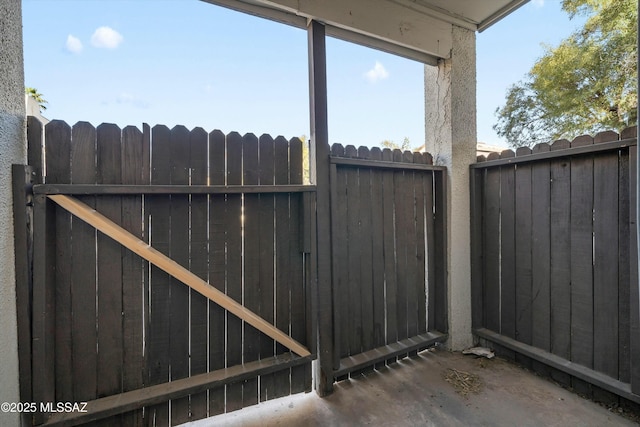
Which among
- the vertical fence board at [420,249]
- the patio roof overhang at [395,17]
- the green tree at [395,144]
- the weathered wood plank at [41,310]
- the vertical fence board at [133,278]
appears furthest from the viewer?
the green tree at [395,144]

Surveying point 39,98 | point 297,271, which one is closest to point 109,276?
point 297,271

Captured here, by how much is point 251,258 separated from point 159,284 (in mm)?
521

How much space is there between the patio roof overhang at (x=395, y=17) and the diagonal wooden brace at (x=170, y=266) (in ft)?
4.73

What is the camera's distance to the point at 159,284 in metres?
1.51

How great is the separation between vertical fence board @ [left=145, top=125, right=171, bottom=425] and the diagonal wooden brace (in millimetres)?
85

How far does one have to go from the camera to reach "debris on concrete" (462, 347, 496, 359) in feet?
7.54

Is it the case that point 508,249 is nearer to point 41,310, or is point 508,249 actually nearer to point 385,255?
point 385,255

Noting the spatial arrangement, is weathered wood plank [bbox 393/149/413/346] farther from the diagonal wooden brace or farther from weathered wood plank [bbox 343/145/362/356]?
the diagonal wooden brace

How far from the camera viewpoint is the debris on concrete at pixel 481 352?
2297 millimetres

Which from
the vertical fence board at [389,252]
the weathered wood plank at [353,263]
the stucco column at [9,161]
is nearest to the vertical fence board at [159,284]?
the stucco column at [9,161]

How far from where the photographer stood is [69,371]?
1354 mm

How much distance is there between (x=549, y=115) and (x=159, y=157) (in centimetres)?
960

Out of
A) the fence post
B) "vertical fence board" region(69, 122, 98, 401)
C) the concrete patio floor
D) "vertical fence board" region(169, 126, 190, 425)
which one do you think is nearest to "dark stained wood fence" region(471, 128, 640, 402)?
the concrete patio floor

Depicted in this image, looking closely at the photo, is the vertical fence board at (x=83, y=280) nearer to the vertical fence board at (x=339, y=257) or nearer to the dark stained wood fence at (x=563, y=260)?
the vertical fence board at (x=339, y=257)
